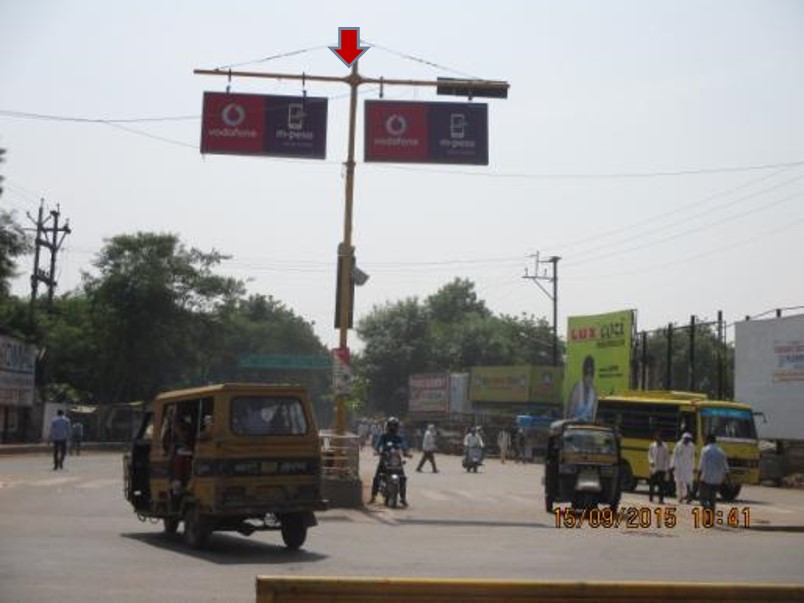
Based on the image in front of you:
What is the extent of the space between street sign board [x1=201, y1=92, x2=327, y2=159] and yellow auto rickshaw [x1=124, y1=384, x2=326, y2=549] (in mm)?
7041

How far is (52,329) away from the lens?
202ft

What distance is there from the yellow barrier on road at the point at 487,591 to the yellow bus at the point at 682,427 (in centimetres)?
2215

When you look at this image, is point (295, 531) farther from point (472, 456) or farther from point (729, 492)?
point (472, 456)

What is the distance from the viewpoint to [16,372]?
4997 centimetres

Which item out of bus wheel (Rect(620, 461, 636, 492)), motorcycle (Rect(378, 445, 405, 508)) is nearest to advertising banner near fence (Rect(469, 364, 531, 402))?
bus wheel (Rect(620, 461, 636, 492))

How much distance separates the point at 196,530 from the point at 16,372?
126 feet

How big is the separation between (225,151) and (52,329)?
145 ft

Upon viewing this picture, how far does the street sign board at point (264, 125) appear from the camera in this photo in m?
20.8

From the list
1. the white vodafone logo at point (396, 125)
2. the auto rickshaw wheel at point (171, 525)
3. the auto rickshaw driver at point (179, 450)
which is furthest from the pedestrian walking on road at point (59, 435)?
the auto rickshaw driver at point (179, 450)

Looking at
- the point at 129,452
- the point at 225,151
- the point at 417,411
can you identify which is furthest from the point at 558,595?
the point at 417,411

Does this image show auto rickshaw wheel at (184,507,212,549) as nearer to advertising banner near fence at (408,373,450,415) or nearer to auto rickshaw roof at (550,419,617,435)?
auto rickshaw roof at (550,419,617,435)

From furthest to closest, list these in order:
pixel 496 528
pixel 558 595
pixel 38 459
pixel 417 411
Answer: pixel 417 411, pixel 38 459, pixel 496 528, pixel 558 595

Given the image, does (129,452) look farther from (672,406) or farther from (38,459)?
(38,459)
